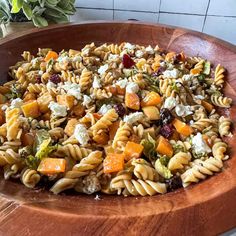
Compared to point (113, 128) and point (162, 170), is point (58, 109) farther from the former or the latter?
point (162, 170)

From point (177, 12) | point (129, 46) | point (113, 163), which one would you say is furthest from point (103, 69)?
point (177, 12)

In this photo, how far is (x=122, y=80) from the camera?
110 centimetres

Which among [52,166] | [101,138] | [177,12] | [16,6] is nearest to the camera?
[52,166]

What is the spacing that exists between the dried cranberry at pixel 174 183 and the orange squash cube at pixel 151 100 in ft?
0.91

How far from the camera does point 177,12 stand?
1.80 metres

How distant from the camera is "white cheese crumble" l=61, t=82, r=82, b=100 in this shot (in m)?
1.02

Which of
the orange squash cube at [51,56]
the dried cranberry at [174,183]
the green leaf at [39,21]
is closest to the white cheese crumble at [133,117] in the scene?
the dried cranberry at [174,183]

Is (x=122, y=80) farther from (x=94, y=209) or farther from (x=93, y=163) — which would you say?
(x=94, y=209)

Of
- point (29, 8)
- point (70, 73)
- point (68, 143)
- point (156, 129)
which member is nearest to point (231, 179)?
point (156, 129)

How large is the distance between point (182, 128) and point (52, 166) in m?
0.38

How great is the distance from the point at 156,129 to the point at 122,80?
0.22 meters

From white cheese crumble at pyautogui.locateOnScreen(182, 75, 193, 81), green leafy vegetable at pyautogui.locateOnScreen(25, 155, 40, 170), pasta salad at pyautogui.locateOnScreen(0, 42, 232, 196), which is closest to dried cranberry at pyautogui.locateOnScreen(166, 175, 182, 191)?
pasta salad at pyautogui.locateOnScreen(0, 42, 232, 196)

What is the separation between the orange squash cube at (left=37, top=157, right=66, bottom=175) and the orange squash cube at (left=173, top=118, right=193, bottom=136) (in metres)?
0.34

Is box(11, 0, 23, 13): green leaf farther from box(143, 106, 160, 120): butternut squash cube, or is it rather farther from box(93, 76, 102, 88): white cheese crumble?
box(143, 106, 160, 120): butternut squash cube
